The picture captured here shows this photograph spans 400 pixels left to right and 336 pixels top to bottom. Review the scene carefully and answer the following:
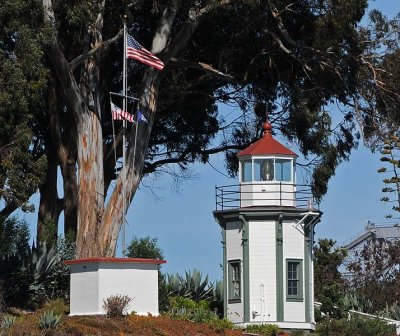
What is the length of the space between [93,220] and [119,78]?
30.0 ft

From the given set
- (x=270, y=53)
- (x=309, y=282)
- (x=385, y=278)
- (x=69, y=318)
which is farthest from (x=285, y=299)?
(x=385, y=278)

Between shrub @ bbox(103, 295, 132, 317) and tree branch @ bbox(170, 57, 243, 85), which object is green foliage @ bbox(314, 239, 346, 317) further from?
shrub @ bbox(103, 295, 132, 317)

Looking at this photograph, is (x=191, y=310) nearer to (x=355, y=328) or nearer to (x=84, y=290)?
(x=84, y=290)

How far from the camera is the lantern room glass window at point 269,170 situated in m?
42.4

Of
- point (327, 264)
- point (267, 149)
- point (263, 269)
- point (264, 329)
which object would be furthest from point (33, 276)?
point (327, 264)

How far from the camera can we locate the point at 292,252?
41.8 metres

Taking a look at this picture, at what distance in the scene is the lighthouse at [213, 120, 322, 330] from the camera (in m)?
41.3

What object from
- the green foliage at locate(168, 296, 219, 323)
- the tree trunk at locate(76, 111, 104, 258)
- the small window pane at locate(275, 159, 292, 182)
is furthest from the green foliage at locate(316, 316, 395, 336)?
the tree trunk at locate(76, 111, 104, 258)

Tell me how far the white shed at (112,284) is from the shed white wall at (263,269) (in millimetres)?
4133

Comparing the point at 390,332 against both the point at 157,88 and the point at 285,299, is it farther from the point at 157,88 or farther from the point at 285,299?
the point at 157,88

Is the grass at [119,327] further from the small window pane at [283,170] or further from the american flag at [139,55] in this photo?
the american flag at [139,55]

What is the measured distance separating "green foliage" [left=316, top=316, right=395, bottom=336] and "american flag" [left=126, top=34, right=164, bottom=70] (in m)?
9.84

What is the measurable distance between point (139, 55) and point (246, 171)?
519 centimetres

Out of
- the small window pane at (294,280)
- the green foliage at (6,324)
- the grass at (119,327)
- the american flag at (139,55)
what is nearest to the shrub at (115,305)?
the grass at (119,327)
